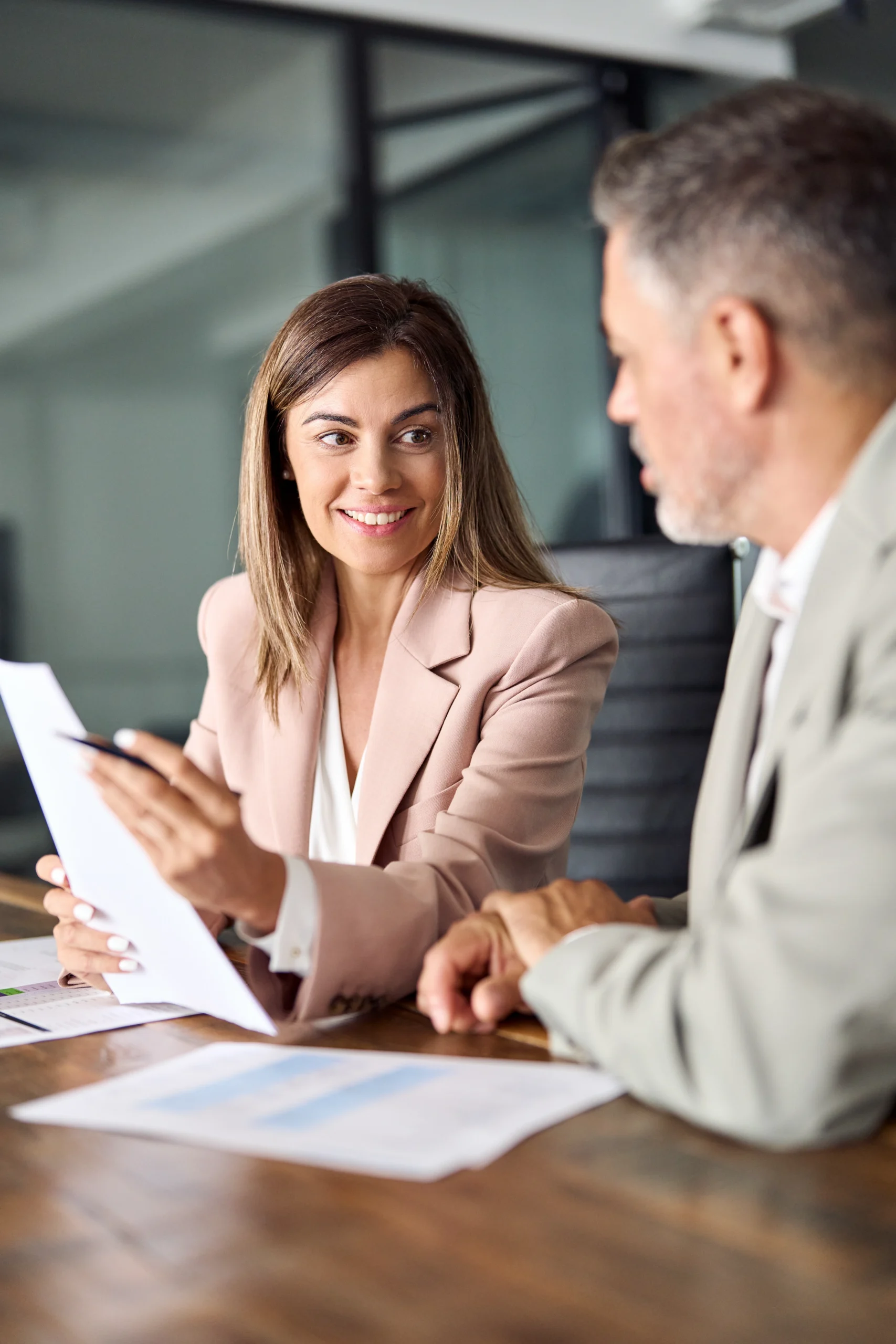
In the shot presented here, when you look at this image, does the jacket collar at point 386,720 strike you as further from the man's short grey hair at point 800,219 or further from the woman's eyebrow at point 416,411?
the man's short grey hair at point 800,219

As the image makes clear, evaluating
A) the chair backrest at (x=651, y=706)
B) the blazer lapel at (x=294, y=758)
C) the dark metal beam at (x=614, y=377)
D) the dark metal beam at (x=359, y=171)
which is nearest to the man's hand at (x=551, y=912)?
the blazer lapel at (x=294, y=758)

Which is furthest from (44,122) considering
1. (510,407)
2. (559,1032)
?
(559,1032)

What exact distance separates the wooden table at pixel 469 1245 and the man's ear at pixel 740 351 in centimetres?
50

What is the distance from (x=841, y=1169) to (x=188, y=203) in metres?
4.01

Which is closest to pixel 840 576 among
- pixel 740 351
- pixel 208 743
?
pixel 740 351

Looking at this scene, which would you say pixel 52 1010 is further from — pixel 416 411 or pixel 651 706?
pixel 651 706

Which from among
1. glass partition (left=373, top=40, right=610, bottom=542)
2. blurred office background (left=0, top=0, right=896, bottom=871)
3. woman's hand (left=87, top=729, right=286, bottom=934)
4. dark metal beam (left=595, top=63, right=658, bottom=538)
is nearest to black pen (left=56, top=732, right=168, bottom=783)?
woman's hand (left=87, top=729, right=286, bottom=934)

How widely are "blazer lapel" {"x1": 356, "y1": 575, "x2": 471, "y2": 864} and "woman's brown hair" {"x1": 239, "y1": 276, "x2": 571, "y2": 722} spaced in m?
0.09

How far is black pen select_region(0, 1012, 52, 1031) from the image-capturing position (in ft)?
3.78

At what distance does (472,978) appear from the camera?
1101 mm

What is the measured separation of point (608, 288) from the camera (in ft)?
3.42

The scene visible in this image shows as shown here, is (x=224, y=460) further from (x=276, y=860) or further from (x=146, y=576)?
(x=276, y=860)

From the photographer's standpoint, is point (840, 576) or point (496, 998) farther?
point (496, 998)

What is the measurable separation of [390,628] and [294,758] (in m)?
0.26
